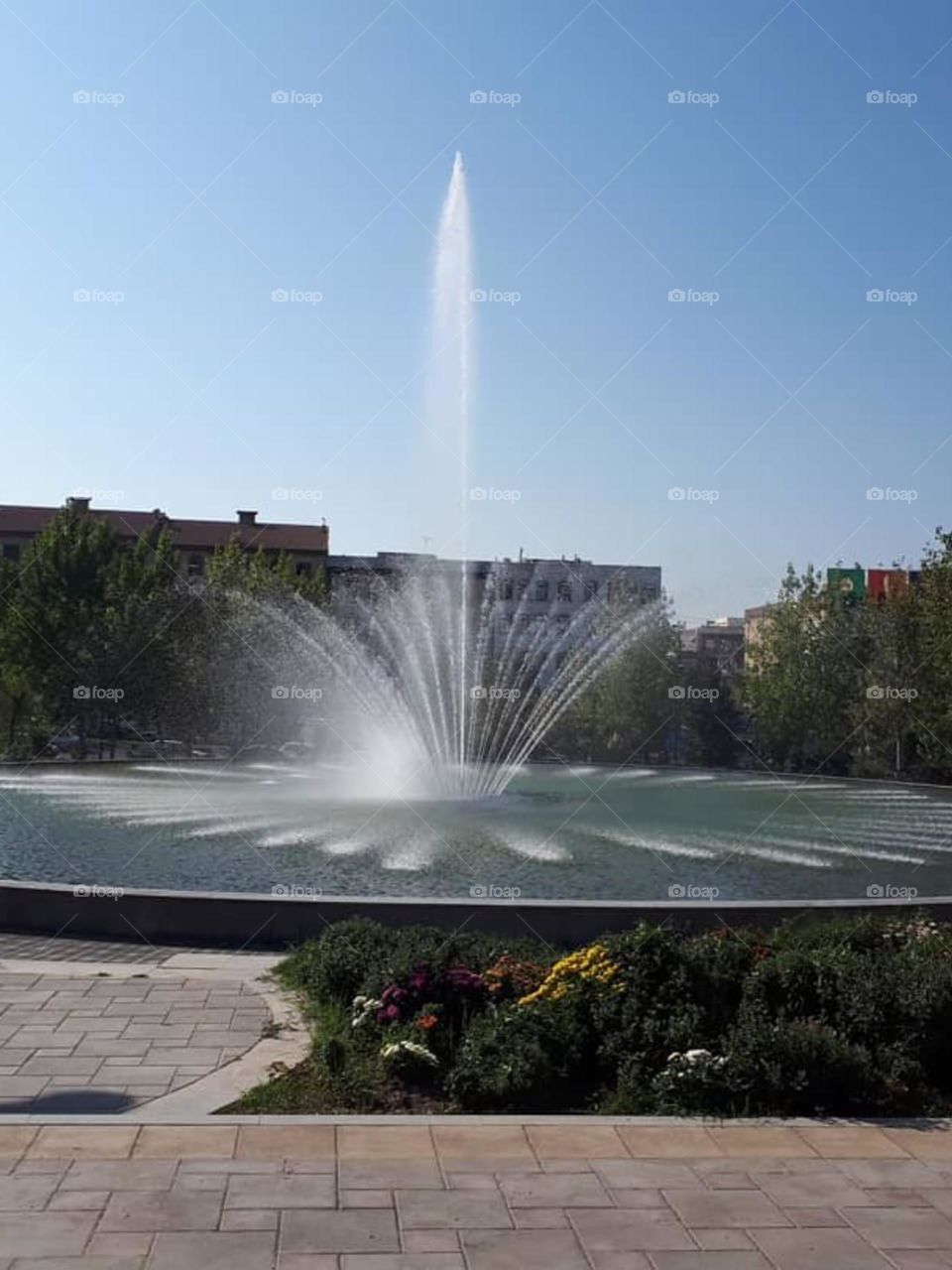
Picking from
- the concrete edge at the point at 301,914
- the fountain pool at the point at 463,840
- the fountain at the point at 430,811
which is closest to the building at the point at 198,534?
the fountain at the point at 430,811

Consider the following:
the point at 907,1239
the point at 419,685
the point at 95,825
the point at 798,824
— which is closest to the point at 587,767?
the point at 419,685

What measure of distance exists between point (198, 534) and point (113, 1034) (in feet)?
292

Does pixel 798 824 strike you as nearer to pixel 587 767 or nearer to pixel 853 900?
pixel 853 900

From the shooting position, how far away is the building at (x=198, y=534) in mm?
94125

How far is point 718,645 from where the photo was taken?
369ft

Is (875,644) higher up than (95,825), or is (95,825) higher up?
(875,644)

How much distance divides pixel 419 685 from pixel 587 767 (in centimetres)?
1277

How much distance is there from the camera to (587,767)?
152ft

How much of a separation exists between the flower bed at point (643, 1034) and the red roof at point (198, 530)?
271 feet

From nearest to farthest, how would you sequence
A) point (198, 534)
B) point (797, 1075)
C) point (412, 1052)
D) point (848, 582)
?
1. point (797, 1075)
2. point (412, 1052)
3. point (848, 582)
4. point (198, 534)

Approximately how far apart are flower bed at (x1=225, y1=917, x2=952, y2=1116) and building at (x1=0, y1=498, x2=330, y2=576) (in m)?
81.7

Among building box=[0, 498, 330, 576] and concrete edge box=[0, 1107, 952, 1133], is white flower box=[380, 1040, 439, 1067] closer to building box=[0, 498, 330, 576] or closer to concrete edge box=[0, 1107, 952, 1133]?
concrete edge box=[0, 1107, 952, 1133]

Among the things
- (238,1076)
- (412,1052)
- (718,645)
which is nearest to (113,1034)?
(238,1076)

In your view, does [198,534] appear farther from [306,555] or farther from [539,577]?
[539,577]
